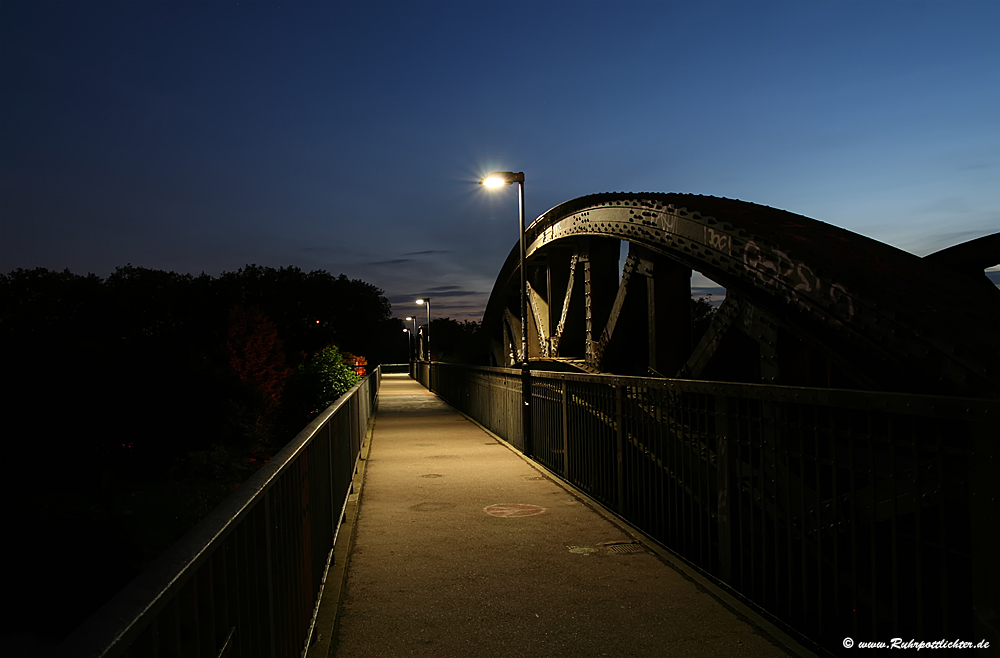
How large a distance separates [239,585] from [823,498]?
4302 millimetres

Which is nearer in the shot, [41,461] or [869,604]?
[869,604]

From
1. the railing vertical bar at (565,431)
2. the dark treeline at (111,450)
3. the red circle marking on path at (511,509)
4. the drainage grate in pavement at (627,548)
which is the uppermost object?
the railing vertical bar at (565,431)

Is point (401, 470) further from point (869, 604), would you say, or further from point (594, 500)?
point (869, 604)

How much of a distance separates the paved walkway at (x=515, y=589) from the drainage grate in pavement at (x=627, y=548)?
2 cm

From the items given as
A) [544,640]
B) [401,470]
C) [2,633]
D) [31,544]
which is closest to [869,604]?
[544,640]

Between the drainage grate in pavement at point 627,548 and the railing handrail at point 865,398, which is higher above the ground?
the railing handrail at point 865,398

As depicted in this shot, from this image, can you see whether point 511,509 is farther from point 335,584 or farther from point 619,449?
point 335,584

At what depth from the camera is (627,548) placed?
6.36 metres

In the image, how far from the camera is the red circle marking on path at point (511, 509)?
26.1 ft

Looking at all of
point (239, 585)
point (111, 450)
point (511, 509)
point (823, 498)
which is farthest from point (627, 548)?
point (111, 450)

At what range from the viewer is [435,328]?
6033 inches

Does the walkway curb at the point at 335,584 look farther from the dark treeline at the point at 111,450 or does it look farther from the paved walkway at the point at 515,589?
the dark treeline at the point at 111,450

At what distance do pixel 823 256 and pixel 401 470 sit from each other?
6.97 meters

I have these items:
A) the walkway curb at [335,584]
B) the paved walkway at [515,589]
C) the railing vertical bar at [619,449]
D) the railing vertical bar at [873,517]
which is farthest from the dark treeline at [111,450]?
the railing vertical bar at [873,517]
